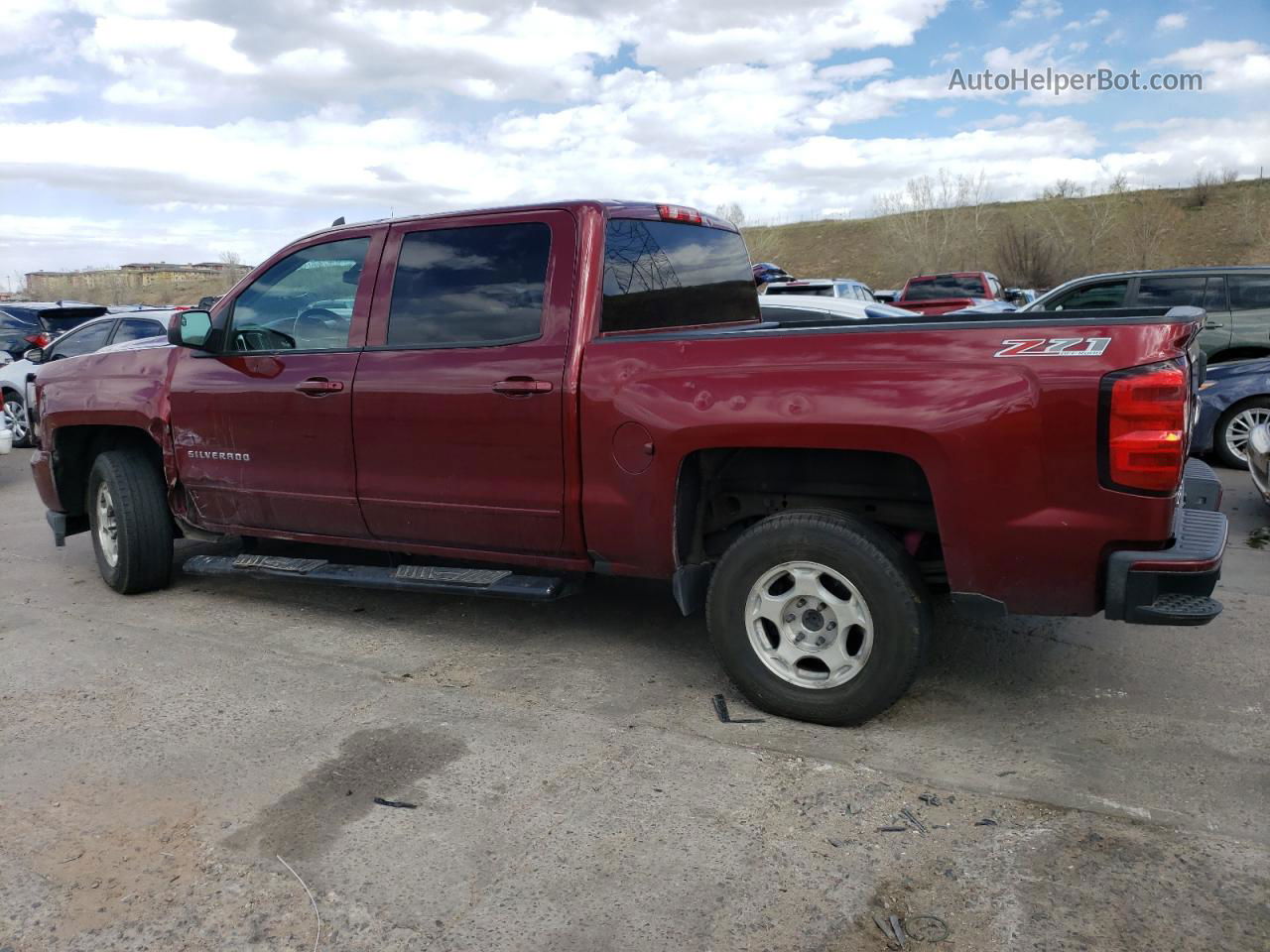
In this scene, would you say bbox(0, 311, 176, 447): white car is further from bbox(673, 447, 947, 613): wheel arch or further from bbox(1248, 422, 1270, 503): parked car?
bbox(1248, 422, 1270, 503): parked car

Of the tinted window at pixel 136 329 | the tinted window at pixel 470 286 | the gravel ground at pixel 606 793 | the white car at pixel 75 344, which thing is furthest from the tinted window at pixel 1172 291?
the tinted window at pixel 136 329

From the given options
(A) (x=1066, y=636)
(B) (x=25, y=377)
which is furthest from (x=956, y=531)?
(B) (x=25, y=377)

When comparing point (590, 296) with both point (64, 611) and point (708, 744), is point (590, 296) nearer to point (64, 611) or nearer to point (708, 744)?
point (708, 744)

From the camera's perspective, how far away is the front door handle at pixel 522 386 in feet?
13.6

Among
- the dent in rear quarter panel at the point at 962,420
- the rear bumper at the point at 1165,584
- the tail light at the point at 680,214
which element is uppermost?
the tail light at the point at 680,214

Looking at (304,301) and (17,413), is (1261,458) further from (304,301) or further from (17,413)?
(17,413)

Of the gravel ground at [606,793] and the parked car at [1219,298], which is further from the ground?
the parked car at [1219,298]

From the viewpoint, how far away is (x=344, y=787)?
3389 millimetres

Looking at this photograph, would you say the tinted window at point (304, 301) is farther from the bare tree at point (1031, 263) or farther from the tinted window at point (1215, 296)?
the bare tree at point (1031, 263)

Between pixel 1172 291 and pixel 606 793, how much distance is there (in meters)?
9.54

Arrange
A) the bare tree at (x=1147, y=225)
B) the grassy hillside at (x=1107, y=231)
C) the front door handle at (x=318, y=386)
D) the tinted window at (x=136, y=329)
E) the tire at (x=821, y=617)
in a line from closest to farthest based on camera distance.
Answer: the tire at (x=821, y=617)
the front door handle at (x=318, y=386)
the tinted window at (x=136, y=329)
the grassy hillside at (x=1107, y=231)
the bare tree at (x=1147, y=225)

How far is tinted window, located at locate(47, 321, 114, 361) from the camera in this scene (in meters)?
11.9

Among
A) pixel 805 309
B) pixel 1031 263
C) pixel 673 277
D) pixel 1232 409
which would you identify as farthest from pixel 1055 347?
pixel 1031 263


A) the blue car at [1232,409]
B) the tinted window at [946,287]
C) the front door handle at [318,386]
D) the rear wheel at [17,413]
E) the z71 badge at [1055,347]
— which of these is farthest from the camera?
the tinted window at [946,287]
